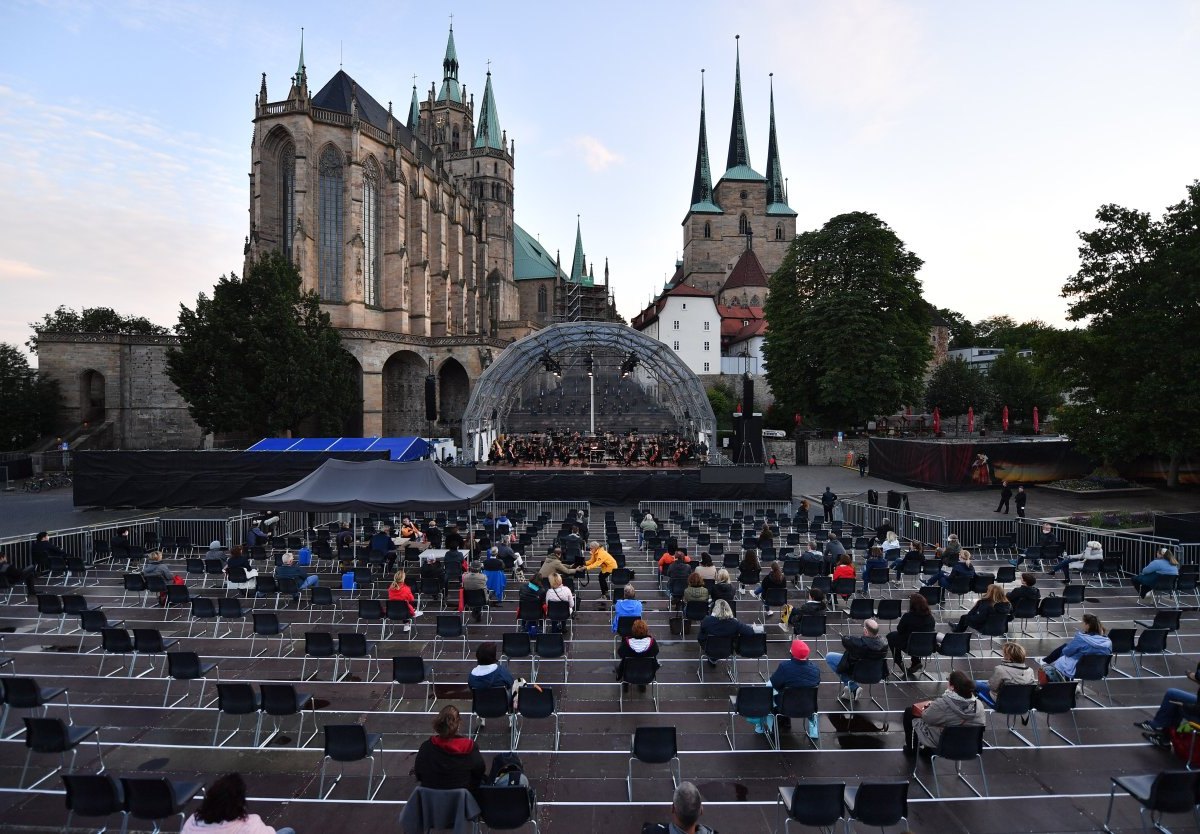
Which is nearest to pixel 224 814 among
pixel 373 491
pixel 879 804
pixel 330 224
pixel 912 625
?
pixel 879 804

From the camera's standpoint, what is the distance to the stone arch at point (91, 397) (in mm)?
39250

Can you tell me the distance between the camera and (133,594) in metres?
12.2

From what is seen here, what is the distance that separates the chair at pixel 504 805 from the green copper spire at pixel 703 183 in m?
84.1

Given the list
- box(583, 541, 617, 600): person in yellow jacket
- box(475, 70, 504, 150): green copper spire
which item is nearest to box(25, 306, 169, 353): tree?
box(475, 70, 504, 150): green copper spire

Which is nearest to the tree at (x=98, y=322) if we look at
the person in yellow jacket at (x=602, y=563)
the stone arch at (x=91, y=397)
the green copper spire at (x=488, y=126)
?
the stone arch at (x=91, y=397)

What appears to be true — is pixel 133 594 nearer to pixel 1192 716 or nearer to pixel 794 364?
pixel 1192 716

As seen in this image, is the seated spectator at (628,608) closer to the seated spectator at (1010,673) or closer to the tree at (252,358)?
the seated spectator at (1010,673)

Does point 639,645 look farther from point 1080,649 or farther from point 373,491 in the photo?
point 373,491

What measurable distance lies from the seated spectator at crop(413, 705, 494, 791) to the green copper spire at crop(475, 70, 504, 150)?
76.3 m

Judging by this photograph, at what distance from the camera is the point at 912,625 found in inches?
295

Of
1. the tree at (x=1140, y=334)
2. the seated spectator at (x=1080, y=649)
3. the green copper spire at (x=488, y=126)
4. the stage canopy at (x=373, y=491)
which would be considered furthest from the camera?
the green copper spire at (x=488, y=126)

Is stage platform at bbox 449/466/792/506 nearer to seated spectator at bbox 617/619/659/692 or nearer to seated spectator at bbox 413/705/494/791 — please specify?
seated spectator at bbox 617/619/659/692

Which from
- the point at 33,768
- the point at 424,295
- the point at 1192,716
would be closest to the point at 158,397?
the point at 424,295

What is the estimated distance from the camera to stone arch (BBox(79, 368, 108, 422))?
129 ft
